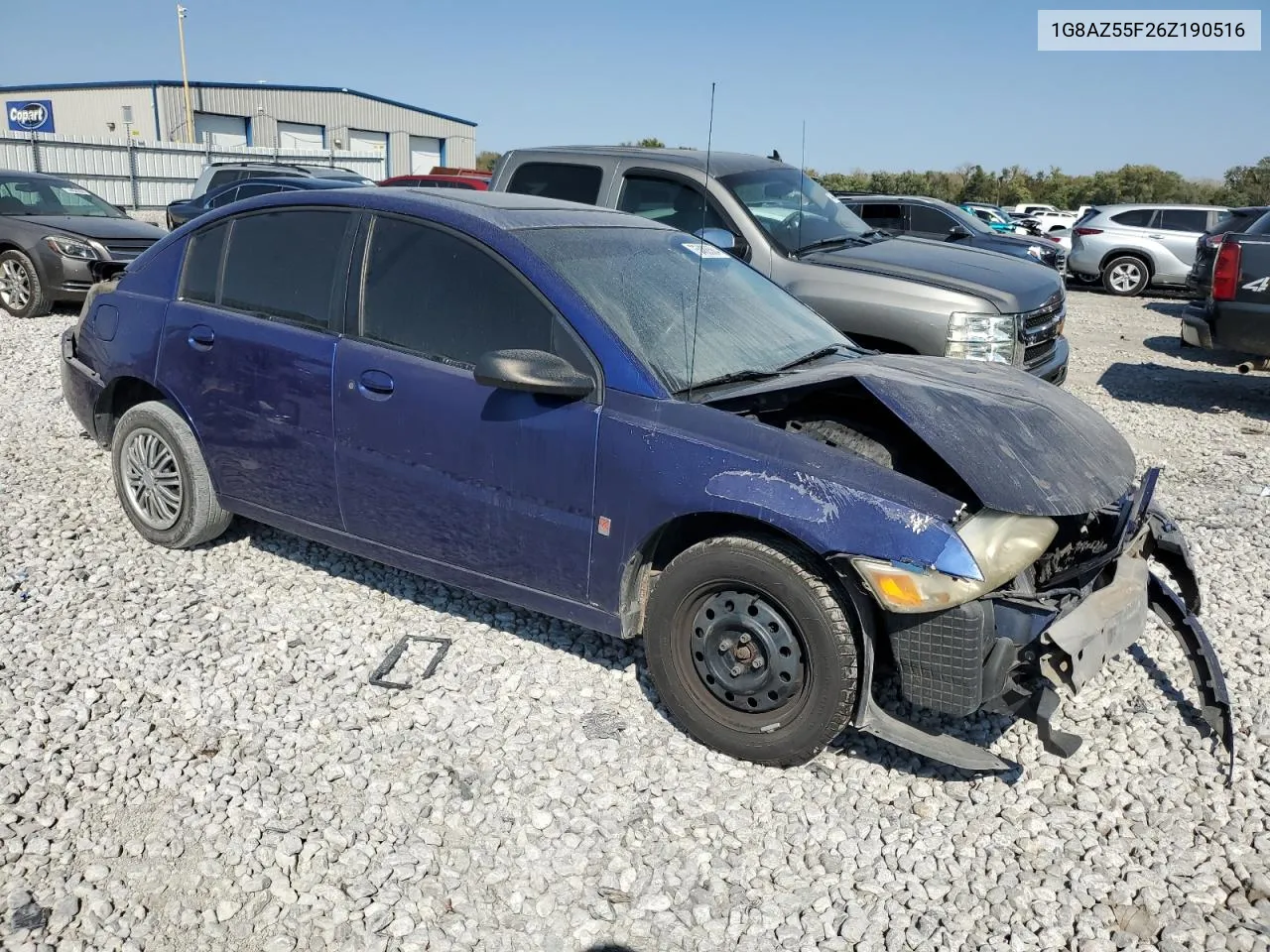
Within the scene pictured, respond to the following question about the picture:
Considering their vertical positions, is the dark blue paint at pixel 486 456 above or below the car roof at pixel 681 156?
below

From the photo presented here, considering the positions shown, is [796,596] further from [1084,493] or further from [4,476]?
[4,476]

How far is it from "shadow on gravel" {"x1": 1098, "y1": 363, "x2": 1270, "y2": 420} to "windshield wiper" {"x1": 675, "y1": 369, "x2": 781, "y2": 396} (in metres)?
6.98

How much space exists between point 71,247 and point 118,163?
919 inches

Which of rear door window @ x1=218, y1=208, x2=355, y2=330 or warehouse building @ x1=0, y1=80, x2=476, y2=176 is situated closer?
rear door window @ x1=218, y1=208, x2=355, y2=330

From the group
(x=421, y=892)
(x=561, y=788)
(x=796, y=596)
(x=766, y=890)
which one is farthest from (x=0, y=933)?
(x=796, y=596)

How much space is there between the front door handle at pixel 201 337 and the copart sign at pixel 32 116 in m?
56.8

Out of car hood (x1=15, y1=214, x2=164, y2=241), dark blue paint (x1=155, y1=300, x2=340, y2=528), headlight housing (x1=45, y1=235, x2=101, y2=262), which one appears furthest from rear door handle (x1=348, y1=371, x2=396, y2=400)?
car hood (x1=15, y1=214, x2=164, y2=241)

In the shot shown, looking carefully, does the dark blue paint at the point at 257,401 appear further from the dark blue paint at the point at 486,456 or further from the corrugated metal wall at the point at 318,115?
the corrugated metal wall at the point at 318,115

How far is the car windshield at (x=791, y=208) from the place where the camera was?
713 centimetres

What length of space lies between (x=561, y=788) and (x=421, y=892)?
613 mm

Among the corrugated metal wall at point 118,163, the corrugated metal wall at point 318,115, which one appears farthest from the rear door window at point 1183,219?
the corrugated metal wall at point 318,115

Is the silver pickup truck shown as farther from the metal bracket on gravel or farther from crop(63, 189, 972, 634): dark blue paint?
the metal bracket on gravel

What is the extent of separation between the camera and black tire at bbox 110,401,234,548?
4695mm

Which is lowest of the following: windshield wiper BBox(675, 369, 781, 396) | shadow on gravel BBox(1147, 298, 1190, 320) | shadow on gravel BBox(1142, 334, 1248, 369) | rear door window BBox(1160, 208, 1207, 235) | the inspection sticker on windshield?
shadow on gravel BBox(1142, 334, 1248, 369)
